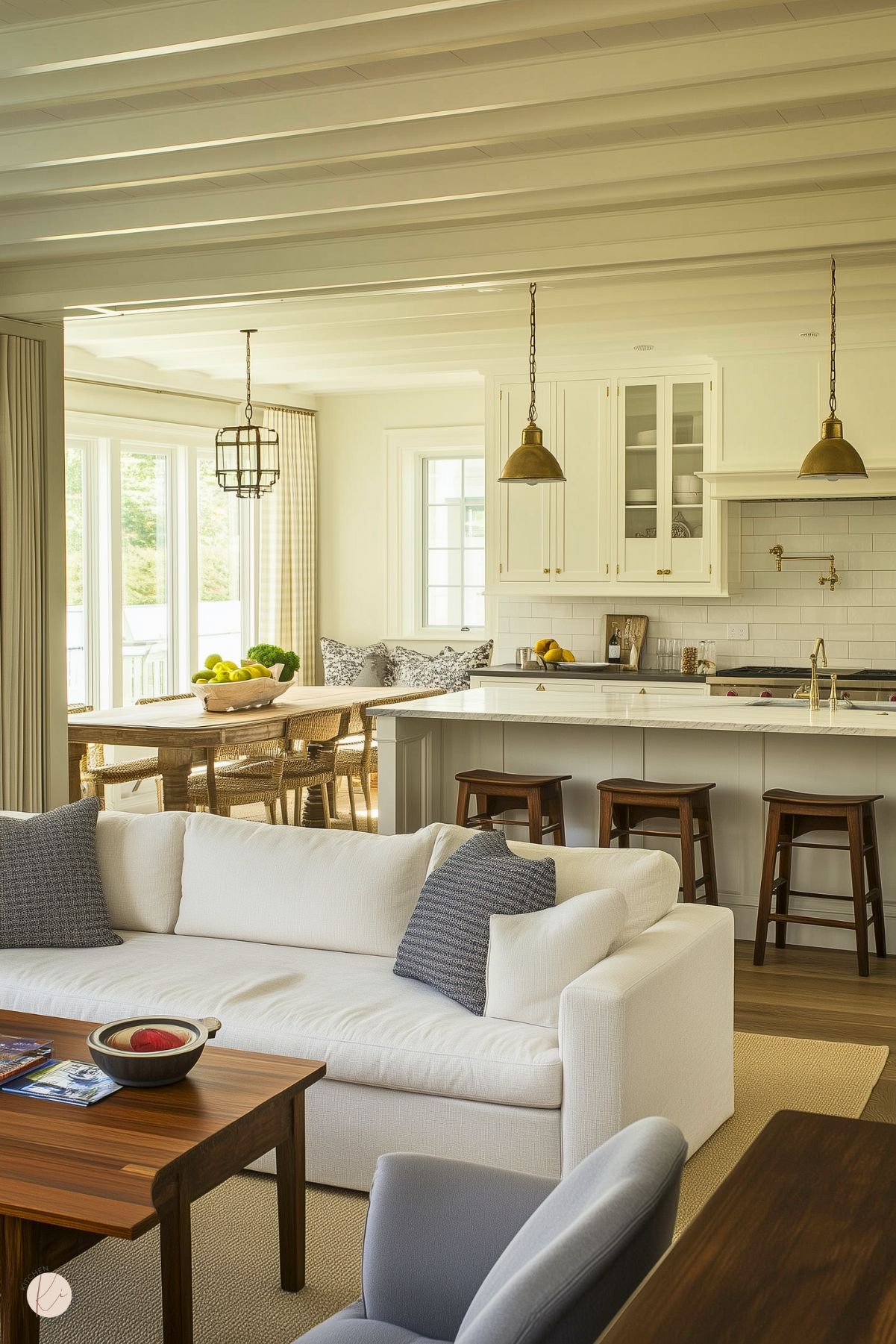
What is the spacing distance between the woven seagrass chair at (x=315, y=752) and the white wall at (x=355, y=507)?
275cm

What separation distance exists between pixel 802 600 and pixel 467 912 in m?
5.23

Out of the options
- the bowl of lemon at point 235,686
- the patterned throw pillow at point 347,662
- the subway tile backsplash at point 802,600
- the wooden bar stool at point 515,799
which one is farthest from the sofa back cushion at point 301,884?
the patterned throw pillow at point 347,662

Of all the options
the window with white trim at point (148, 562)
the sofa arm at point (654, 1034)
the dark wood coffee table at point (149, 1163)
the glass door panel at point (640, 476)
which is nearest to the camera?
the dark wood coffee table at point (149, 1163)

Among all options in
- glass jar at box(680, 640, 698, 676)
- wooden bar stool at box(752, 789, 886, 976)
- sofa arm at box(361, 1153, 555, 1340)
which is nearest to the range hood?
glass jar at box(680, 640, 698, 676)

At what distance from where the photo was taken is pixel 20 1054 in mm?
2709

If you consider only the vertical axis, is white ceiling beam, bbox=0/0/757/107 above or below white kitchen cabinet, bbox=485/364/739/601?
above

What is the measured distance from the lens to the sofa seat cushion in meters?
2.93

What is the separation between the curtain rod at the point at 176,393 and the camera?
27.2 feet

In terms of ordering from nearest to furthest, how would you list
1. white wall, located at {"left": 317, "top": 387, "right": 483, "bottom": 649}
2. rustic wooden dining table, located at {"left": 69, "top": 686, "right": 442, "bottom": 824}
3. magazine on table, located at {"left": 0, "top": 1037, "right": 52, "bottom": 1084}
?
magazine on table, located at {"left": 0, "top": 1037, "right": 52, "bottom": 1084} < rustic wooden dining table, located at {"left": 69, "top": 686, "right": 442, "bottom": 824} < white wall, located at {"left": 317, "top": 387, "right": 483, "bottom": 649}

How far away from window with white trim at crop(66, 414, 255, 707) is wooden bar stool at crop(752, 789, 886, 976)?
4.71 metres

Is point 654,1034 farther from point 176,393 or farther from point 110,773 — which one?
point 176,393

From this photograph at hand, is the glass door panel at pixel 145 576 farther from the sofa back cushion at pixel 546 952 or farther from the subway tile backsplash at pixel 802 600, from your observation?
the sofa back cushion at pixel 546 952

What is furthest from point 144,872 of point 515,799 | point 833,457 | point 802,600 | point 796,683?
point 802,600

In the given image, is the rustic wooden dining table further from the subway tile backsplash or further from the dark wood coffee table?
the dark wood coffee table
